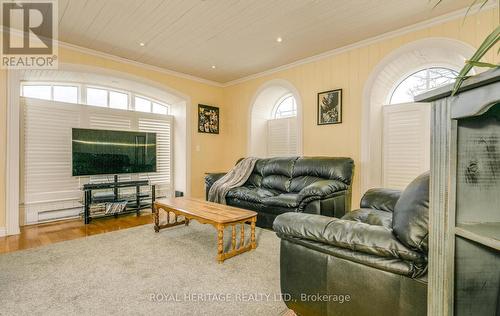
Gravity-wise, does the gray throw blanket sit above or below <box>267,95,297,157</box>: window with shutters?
below

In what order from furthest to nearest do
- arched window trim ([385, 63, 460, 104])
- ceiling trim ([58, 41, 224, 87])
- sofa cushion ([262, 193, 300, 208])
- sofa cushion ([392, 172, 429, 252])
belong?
ceiling trim ([58, 41, 224, 87])
arched window trim ([385, 63, 460, 104])
sofa cushion ([262, 193, 300, 208])
sofa cushion ([392, 172, 429, 252])

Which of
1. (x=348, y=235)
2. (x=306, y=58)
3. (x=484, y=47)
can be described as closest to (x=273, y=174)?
(x=306, y=58)

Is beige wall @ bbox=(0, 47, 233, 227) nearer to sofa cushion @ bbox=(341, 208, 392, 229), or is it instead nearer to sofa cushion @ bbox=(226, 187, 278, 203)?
sofa cushion @ bbox=(226, 187, 278, 203)

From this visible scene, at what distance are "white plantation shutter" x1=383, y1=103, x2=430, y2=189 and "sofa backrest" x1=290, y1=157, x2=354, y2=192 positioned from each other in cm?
62

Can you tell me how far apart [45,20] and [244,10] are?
7.99 feet

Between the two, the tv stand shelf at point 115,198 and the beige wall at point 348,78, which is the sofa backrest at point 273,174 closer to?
the beige wall at point 348,78

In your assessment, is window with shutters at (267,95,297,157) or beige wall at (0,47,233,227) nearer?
beige wall at (0,47,233,227)

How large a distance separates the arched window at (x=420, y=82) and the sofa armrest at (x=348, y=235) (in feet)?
9.31

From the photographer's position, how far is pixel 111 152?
13.6 feet

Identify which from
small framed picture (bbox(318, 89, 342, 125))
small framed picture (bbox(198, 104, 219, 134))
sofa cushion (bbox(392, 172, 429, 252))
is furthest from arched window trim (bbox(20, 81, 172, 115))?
sofa cushion (bbox(392, 172, 429, 252))

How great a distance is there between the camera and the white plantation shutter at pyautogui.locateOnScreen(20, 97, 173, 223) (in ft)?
12.1

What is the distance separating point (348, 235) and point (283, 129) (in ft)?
13.0

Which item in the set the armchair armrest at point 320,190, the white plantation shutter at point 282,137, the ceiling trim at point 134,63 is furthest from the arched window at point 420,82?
the ceiling trim at point 134,63

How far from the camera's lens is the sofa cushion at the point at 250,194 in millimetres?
3568
